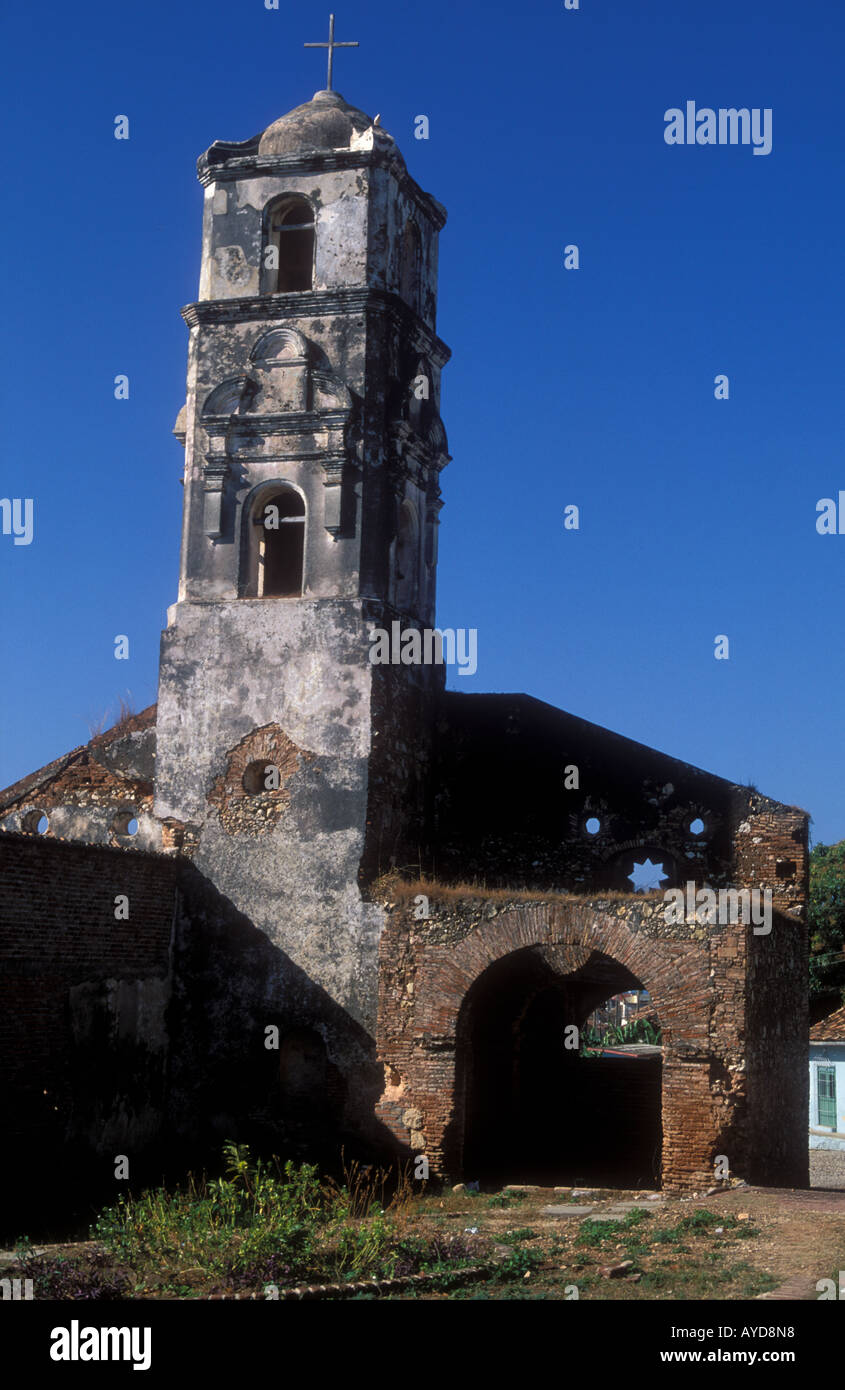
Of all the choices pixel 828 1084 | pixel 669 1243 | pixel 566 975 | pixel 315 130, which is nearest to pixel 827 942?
pixel 828 1084

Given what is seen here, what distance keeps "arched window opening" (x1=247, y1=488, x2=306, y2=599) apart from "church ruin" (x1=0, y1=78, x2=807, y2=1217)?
1.9 inches

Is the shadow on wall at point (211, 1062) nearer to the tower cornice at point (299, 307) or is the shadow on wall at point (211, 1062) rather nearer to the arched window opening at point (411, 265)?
the tower cornice at point (299, 307)

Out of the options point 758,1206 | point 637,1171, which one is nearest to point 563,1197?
point 758,1206

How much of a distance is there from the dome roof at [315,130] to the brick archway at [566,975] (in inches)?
402

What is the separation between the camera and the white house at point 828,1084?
99.5 ft

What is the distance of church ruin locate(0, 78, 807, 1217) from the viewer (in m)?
15.8

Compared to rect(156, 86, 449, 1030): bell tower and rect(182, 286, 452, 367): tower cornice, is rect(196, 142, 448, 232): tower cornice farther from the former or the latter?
rect(182, 286, 452, 367): tower cornice

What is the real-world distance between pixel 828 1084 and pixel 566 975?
54.2 ft

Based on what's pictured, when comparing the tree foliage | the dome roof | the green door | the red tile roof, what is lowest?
the green door

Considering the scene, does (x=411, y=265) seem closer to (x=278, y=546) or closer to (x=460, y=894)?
(x=278, y=546)

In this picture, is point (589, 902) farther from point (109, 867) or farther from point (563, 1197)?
point (109, 867)

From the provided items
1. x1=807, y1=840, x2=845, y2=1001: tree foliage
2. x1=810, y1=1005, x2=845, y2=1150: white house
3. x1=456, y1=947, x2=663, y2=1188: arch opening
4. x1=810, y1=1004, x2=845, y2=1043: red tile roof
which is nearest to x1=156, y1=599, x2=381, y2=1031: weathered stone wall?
x1=456, y1=947, x2=663, y2=1188: arch opening

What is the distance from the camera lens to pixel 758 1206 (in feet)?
44.4
